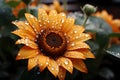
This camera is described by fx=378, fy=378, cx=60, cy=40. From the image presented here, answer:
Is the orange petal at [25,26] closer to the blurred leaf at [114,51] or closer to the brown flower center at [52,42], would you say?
the brown flower center at [52,42]

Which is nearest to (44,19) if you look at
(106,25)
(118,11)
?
(106,25)

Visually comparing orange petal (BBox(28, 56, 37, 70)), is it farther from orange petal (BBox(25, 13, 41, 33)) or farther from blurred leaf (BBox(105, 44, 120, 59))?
blurred leaf (BBox(105, 44, 120, 59))

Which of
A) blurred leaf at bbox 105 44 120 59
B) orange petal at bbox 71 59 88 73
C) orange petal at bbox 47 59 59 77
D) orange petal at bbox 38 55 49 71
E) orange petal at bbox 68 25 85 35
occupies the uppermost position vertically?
orange petal at bbox 68 25 85 35

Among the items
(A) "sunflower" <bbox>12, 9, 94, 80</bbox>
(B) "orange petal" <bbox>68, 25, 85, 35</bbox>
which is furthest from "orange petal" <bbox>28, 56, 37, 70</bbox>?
(B) "orange petal" <bbox>68, 25, 85, 35</bbox>

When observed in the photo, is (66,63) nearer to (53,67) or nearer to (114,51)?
(53,67)

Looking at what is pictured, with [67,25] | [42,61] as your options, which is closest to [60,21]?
[67,25]

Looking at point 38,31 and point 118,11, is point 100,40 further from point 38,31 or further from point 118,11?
point 118,11

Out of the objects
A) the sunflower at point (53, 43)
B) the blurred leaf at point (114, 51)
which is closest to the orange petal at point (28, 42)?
the sunflower at point (53, 43)
